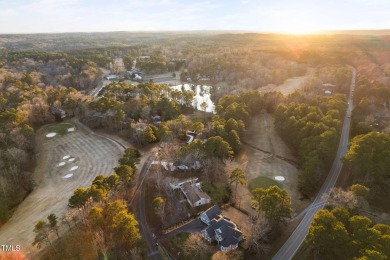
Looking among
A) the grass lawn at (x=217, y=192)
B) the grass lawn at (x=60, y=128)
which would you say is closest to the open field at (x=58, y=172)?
the grass lawn at (x=60, y=128)

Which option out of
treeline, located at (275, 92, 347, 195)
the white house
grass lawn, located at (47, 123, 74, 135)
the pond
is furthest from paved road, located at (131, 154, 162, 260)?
the pond

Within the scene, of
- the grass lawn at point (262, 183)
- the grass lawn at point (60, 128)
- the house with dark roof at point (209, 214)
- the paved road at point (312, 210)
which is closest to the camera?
the paved road at point (312, 210)

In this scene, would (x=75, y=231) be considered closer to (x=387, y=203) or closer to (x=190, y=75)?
(x=387, y=203)

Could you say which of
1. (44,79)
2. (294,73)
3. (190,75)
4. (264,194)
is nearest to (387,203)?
(264,194)

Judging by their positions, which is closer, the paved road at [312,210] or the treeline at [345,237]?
the treeline at [345,237]

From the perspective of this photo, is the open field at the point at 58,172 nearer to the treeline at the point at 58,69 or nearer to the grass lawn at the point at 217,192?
the grass lawn at the point at 217,192

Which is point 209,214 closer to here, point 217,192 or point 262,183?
point 217,192

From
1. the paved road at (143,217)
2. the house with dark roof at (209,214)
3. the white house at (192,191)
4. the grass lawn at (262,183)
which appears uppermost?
the house with dark roof at (209,214)

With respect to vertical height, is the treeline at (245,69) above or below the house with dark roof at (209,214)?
above
